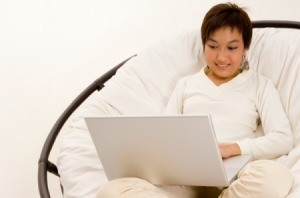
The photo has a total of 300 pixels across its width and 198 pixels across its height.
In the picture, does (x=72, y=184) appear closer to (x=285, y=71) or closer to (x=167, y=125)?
(x=167, y=125)

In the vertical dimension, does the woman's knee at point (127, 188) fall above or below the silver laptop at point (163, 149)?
below

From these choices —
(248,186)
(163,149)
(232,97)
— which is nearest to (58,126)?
(232,97)

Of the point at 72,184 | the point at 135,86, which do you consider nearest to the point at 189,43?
the point at 135,86

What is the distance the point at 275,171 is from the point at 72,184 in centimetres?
56

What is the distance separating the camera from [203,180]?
40.0 inches

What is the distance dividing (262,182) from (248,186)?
33 millimetres

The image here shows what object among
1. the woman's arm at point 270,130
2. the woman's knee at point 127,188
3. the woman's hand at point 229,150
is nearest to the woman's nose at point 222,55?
the woman's arm at point 270,130

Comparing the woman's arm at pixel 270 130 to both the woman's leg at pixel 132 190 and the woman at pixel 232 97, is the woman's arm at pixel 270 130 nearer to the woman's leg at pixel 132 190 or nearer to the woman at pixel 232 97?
the woman at pixel 232 97

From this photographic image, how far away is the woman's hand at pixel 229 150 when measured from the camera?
3.87 feet

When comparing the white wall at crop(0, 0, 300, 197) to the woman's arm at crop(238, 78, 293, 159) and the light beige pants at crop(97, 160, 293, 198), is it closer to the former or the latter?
the woman's arm at crop(238, 78, 293, 159)

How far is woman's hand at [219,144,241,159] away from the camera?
1.18 meters

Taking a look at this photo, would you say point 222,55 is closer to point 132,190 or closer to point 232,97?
point 232,97

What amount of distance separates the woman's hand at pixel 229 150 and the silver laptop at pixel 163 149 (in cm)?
7

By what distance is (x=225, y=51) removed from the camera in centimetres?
139
